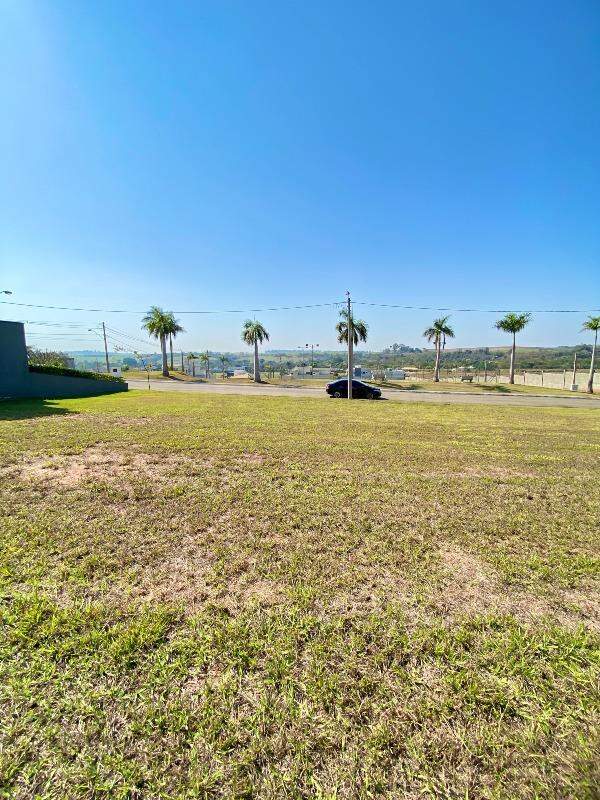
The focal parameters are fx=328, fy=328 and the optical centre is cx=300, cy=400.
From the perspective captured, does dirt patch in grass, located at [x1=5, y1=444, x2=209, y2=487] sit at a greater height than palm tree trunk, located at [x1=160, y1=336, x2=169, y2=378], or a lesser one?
lesser

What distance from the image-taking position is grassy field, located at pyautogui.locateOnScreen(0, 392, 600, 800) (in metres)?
1.46

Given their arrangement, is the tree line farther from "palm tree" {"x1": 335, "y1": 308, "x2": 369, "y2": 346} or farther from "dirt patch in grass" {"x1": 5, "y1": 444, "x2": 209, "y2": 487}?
"dirt patch in grass" {"x1": 5, "y1": 444, "x2": 209, "y2": 487}

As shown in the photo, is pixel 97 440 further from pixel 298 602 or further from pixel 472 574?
pixel 472 574


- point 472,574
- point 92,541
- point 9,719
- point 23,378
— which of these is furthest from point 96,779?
point 23,378

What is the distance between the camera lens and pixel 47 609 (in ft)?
7.73

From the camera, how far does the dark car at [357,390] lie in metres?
20.0

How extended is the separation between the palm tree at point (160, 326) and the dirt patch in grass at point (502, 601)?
41.3 m

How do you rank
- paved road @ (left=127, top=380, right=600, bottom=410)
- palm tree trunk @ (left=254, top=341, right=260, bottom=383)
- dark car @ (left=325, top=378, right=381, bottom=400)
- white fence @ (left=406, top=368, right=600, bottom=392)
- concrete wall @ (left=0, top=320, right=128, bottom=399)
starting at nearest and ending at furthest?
concrete wall @ (left=0, top=320, right=128, bottom=399)
paved road @ (left=127, top=380, right=600, bottom=410)
dark car @ (left=325, top=378, right=381, bottom=400)
white fence @ (left=406, top=368, right=600, bottom=392)
palm tree trunk @ (left=254, top=341, right=260, bottom=383)

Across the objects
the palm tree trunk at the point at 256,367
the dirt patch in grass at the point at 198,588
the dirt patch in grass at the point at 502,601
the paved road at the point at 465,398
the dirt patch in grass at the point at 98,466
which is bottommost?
the paved road at the point at 465,398

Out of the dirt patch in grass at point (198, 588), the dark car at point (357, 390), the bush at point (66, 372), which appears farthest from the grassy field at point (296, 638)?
the dark car at point (357, 390)

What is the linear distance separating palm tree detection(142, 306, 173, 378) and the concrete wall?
23.9 metres

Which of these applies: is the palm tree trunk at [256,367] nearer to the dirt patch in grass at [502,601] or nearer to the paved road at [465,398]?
the paved road at [465,398]

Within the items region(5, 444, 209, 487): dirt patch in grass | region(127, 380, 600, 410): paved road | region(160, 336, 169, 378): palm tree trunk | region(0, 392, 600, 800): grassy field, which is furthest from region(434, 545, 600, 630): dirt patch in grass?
region(160, 336, 169, 378): palm tree trunk

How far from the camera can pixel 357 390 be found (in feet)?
66.5
